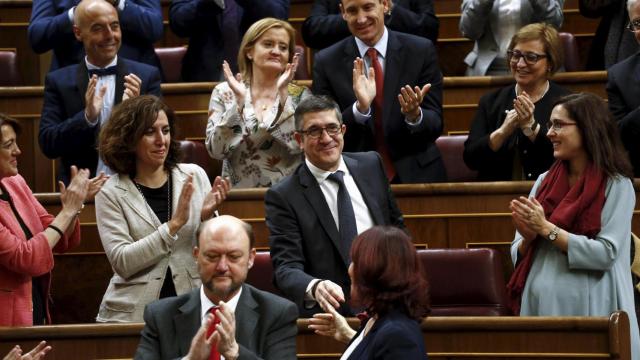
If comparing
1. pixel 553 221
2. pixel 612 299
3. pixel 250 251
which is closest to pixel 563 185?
pixel 553 221

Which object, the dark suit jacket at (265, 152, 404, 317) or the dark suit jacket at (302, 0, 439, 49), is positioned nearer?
the dark suit jacket at (265, 152, 404, 317)

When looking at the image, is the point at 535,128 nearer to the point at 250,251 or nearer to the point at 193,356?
the point at 250,251

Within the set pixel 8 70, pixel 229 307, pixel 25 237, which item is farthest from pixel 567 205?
pixel 8 70

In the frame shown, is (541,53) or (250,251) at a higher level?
(541,53)

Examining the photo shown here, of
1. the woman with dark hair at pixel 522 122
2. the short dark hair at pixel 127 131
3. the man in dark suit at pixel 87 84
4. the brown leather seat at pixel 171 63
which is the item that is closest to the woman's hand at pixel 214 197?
the short dark hair at pixel 127 131

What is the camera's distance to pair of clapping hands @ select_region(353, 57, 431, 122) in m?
2.83

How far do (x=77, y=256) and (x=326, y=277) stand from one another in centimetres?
74

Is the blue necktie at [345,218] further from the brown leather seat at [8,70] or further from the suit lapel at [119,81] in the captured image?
the brown leather seat at [8,70]

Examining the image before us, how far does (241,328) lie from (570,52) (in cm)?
179

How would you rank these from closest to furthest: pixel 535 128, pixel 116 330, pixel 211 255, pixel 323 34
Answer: pixel 211 255 → pixel 116 330 → pixel 535 128 → pixel 323 34

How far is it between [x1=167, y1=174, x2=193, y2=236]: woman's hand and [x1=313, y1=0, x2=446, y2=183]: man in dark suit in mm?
591

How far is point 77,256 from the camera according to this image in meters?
2.92

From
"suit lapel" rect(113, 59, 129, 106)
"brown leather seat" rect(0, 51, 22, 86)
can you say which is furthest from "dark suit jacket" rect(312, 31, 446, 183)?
"brown leather seat" rect(0, 51, 22, 86)

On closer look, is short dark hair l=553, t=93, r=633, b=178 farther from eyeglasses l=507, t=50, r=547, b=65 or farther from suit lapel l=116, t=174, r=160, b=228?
suit lapel l=116, t=174, r=160, b=228
